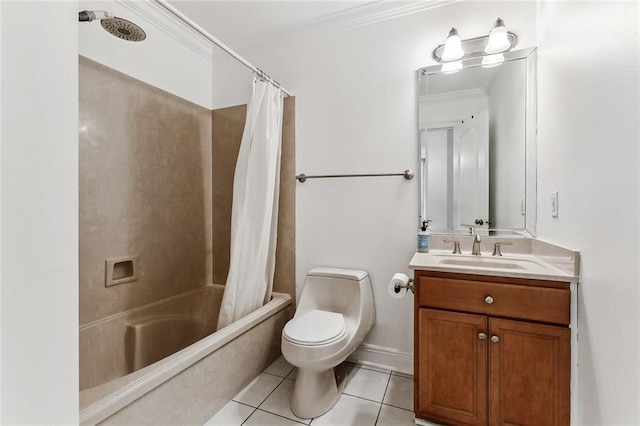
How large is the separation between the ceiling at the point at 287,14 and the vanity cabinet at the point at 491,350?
5.48ft

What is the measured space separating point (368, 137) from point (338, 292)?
1063 mm

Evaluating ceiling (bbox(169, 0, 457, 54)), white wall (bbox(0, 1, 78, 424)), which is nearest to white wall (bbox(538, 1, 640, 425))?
ceiling (bbox(169, 0, 457, 54))

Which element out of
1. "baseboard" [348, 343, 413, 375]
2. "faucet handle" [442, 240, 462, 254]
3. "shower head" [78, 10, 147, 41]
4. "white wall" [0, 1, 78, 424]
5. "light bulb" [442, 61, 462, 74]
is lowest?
"baseboard" [348, 343, 413, 375]

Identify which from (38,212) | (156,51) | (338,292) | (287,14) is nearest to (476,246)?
(338,292)

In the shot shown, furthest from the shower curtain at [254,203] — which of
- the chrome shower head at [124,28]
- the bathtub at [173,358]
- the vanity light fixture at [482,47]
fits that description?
the vanity light fixture at [482,47]

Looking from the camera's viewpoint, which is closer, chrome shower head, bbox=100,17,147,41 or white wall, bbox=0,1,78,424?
white wall, bbox=0,1,78,424

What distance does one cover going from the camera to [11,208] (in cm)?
29

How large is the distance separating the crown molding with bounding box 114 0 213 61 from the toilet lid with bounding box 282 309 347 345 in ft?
6.70

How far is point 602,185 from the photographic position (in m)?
0.92

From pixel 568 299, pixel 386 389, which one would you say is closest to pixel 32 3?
pixel 568 299

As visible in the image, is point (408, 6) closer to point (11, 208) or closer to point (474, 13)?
point (474, 13)

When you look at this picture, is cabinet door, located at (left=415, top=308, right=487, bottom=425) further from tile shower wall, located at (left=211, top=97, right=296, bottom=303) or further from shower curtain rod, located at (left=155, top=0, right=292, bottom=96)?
shower curtain rod, located at (left=155, top=0, right=292, bottom=96)

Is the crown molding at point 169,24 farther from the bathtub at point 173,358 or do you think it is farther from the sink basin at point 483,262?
the sink basin at point 483,262

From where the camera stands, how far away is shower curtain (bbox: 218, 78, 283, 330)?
71.6 inches
